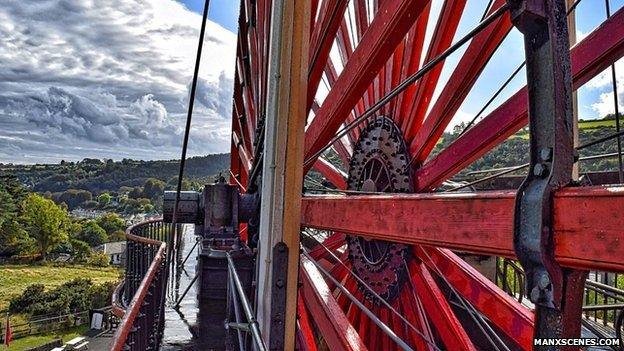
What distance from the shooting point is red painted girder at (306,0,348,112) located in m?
3.11

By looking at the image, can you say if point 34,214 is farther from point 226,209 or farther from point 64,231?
point 226,209

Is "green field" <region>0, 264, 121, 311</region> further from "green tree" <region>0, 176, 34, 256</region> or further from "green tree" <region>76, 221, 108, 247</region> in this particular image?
"green tree" <region>76, 221, 108, 247</region>

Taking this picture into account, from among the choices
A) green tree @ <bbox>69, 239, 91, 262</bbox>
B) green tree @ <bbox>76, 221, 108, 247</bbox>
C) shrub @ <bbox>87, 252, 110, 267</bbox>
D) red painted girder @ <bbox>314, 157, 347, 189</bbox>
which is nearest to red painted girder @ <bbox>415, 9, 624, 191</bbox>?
red painted girder @ <bbox>314, 157, 347, 189</bbox>

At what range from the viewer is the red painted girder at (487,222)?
1.10m

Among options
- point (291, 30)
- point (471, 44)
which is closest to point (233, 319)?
point (291, 30)

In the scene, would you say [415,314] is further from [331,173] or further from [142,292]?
[142,292]

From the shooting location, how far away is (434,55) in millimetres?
4129

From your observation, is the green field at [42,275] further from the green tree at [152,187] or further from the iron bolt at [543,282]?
the iron bolt at [543,282]

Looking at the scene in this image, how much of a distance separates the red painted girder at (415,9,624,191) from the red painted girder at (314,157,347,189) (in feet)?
5.16

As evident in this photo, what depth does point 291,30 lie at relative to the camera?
2924 millimetres

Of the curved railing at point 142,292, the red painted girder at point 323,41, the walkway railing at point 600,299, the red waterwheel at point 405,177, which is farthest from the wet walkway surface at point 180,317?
the walkway railing at point 600,299

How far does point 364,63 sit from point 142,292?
6.65 feet

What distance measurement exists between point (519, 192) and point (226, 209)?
10.7ft

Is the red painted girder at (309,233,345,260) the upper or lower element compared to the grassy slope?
upper
